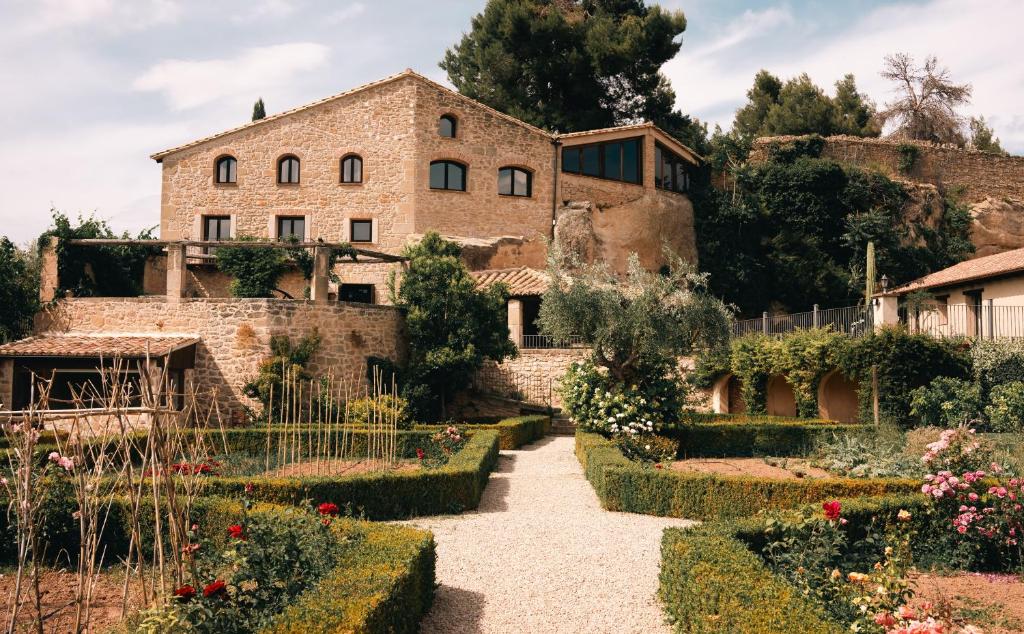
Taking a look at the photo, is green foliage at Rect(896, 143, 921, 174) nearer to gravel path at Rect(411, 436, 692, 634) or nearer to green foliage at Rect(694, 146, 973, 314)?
green foliage at Rect(694, 146, 973, 314)

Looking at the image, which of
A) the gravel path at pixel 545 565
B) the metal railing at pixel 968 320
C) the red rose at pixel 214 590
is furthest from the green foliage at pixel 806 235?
the red rose at pixel 214 590

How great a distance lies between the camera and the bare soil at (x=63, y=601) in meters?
5.61

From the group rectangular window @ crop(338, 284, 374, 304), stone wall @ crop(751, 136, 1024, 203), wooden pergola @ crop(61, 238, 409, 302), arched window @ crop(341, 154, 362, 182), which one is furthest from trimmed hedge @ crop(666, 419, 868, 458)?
stone wall @ crop(751, 136, 1024, 203)

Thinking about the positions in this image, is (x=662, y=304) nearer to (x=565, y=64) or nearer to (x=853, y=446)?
(x=853, y=446)

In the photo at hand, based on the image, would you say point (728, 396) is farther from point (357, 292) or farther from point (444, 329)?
point (357, 292)

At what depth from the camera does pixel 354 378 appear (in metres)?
19.5

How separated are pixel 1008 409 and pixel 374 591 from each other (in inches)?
598

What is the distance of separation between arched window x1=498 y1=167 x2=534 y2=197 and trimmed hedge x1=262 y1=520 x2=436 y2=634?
2224 centimetres

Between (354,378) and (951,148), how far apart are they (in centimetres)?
2907

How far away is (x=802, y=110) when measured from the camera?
123ft

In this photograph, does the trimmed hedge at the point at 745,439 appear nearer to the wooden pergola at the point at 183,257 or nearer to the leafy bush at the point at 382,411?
the leafy bush at the point at 382,411

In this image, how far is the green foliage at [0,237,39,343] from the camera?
19109 mm

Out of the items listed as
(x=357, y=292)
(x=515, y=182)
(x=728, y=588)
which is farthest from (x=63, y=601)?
(x=515, y=182)

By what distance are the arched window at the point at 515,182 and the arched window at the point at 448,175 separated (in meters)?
1.49
